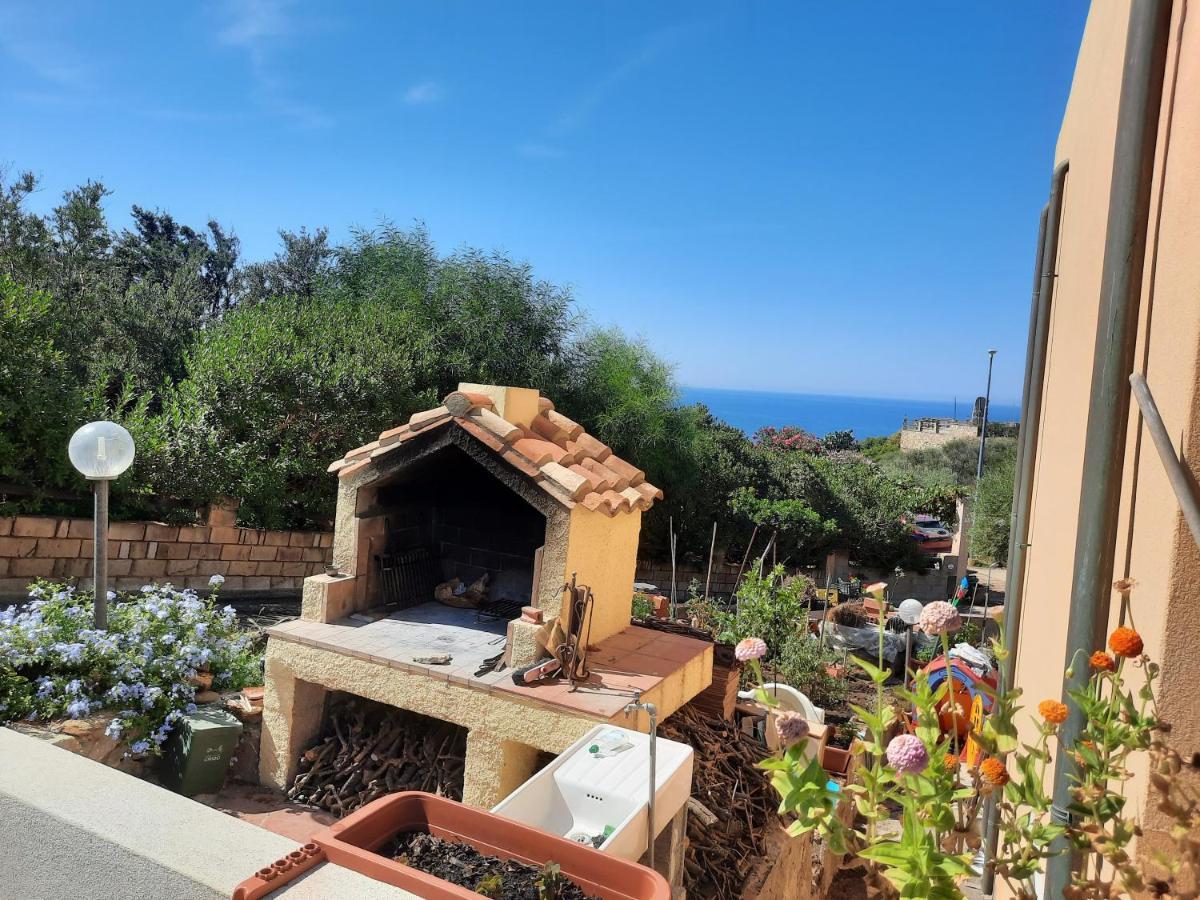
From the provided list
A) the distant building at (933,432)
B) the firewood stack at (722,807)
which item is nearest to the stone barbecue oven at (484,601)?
the firewood stack at (722,807)

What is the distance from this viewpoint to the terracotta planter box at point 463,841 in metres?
1.99

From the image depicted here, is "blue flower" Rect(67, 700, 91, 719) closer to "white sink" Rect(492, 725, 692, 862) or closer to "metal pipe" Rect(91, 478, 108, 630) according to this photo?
"metal pipe" Rect(91, 478, 108, 630)

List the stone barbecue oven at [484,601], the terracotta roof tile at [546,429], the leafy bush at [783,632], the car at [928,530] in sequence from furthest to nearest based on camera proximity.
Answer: the car at [928,530] → the leafy bush at [783,632] → the terracotta roof tile at [546,429] → the stone barbecue oven at [484,601]

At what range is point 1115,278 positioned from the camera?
7.90 ft

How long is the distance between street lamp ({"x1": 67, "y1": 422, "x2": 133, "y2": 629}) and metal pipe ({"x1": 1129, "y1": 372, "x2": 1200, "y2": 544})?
554 centimetres

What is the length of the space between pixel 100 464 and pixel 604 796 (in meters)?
3.99

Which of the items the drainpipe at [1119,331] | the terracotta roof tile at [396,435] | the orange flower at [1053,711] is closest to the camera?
the orange flower at [1053,711]

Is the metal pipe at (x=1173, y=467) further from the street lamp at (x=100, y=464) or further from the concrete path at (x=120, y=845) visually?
the street lamp at (x=100, y=464)

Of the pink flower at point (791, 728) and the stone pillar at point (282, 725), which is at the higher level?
the pink flower at point (791, 728)

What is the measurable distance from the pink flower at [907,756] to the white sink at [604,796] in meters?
1.87

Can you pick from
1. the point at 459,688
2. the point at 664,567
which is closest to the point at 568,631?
the point at 459,688

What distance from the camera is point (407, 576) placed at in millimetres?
6617

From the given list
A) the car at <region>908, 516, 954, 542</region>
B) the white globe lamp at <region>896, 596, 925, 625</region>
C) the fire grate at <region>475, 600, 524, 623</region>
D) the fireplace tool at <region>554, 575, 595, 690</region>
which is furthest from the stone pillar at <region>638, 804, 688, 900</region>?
the car at <region>908, 516, 954, 542</region>

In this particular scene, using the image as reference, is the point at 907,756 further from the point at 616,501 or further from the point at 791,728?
the point at 616,501
